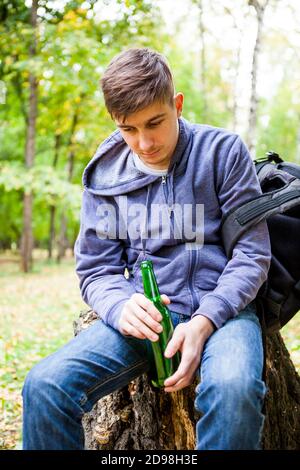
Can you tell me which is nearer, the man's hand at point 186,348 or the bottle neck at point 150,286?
the man's hand at point 186,348

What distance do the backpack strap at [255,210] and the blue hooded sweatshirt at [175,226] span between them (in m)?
0.04

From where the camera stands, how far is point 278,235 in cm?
234

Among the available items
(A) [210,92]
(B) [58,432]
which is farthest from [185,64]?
(B) [58,432]

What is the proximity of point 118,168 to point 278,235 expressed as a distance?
877 millimetres

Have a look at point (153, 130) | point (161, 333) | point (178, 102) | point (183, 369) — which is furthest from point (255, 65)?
point (183, 369)

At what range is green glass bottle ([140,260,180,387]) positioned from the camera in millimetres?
1965

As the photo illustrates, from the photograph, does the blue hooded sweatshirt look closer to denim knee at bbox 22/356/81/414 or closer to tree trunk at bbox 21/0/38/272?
denim knee at bbox 22/356/81/414

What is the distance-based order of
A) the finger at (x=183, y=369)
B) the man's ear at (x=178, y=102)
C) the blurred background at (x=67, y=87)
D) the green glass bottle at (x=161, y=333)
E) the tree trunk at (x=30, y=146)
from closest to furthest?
the finger at (x=183, y=369), the green glass bottle at (x=161, y=333), the man's ear at (x=178, y=102), the blurred background at (x=67, y=87), the tree trunk at (x=30, y=146)

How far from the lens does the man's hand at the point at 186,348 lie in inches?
72.9

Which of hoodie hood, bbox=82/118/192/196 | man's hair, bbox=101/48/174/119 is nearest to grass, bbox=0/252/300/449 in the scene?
hoodie hood, bbox=82/118/192/196

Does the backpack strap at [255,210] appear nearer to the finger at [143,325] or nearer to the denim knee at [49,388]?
the finger at [143,325]

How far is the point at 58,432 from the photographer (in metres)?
1.74

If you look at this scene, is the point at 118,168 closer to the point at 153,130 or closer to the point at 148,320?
the point at 153,130

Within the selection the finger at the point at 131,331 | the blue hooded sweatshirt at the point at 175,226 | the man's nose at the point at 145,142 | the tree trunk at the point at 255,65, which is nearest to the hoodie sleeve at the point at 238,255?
the blue hooded sweatshirt at the point at 175,226
